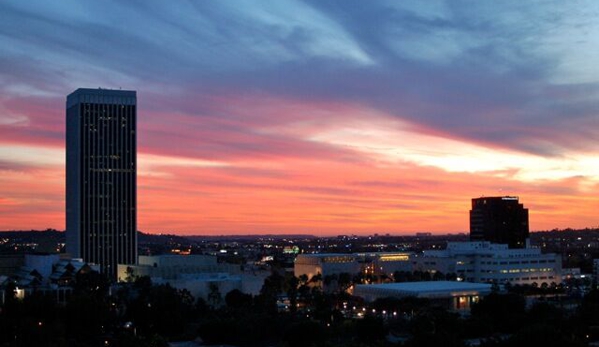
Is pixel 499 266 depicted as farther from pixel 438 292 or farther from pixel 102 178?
pixel 102 178

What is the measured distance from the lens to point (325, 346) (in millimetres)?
57938

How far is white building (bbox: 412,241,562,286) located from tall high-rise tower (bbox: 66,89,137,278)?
46.6 metres

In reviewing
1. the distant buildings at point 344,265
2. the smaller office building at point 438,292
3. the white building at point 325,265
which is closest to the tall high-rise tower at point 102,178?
the white building at point 325,265

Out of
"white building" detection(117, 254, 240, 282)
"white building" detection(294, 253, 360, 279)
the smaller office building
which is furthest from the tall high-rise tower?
the smaller office building

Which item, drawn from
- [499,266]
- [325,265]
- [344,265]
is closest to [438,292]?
[325,265]

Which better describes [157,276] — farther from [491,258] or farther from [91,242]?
[491,258]

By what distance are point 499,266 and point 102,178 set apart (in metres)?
63.2

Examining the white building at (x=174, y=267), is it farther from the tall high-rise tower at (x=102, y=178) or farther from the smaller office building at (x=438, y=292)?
the smaller office building at (x=438, y=292)

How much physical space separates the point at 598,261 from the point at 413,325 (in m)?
87.3

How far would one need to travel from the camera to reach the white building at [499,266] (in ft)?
435

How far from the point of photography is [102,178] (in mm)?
138875

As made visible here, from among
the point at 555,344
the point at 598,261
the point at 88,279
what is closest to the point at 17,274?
the point at 88,279

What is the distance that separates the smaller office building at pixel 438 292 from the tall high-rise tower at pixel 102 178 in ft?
163

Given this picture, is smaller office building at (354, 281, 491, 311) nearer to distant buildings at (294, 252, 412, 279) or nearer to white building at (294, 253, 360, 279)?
white building at (294, 253, 360, 279)
